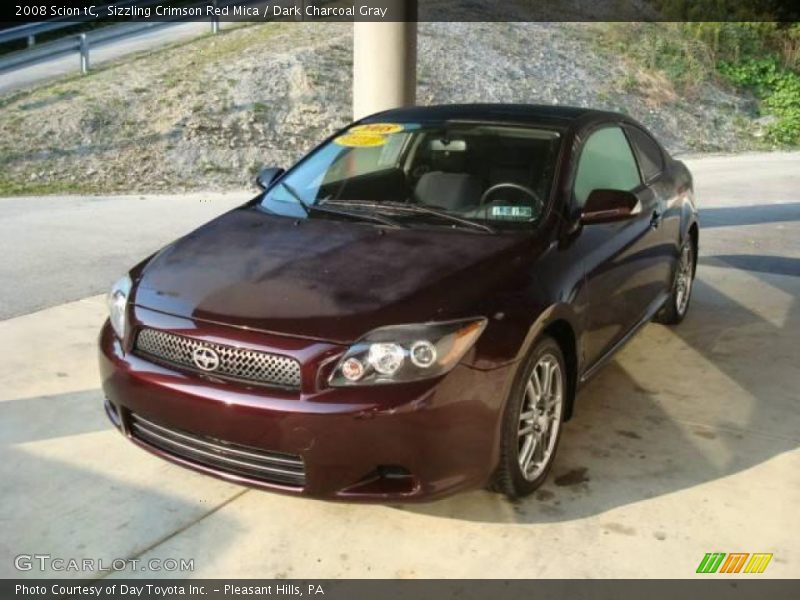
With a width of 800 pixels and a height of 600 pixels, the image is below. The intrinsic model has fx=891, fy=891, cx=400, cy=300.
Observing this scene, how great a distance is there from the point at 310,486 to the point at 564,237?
5.19 ft

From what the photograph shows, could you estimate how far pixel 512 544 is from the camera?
10.5ft

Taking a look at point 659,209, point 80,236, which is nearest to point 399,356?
point 659,209

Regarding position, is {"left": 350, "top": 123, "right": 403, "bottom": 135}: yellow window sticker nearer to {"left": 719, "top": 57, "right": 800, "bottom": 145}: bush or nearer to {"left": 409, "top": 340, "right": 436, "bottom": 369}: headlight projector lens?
{"left": 409, "top": 340, "right": 436, "bottom": 369}: headlight projector lens

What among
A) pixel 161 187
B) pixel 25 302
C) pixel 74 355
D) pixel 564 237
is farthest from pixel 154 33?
pixel 564 237

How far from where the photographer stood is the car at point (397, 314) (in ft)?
9.87

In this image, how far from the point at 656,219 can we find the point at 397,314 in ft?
7.53

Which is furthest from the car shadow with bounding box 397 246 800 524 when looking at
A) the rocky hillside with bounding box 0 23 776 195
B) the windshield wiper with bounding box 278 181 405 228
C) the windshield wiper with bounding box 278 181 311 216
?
the rocky hillside with bounding box 0 23 776 195

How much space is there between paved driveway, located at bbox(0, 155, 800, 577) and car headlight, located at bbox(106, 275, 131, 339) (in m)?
0.61

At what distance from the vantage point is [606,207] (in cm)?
398

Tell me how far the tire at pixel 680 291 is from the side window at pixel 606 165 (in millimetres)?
860

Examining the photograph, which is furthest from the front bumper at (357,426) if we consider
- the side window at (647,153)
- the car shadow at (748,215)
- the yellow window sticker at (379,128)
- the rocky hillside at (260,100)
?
the rocky hillside at (260,100)

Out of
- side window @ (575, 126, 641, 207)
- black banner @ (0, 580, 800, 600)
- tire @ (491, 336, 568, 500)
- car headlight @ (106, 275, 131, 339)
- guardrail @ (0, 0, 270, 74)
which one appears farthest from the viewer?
guardrail @ (0, 0, 270, 74)

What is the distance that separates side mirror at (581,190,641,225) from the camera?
13.0 ft

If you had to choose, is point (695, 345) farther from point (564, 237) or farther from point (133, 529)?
point (133, 529)
